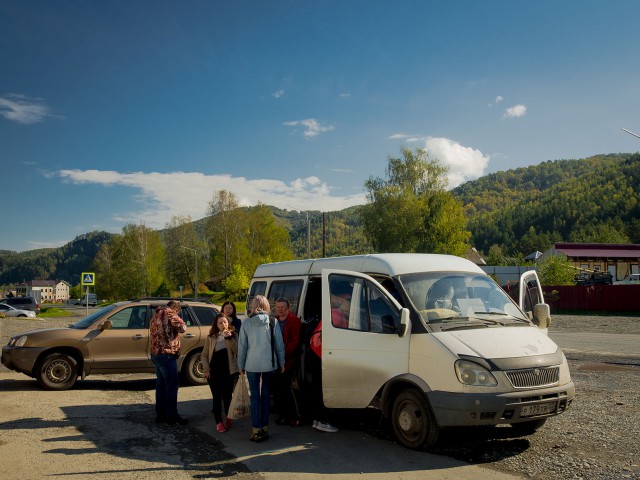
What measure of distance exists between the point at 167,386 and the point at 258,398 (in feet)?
5.90

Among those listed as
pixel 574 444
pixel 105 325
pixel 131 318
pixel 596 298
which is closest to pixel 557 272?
pixel 596 298

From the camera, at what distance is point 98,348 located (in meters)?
11.4

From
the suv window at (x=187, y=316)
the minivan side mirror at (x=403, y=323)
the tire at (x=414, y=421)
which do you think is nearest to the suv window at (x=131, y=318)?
the suv window at (x=187, y=316)

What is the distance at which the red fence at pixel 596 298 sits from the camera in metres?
40.8

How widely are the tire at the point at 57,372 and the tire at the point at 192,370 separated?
203 centimetres

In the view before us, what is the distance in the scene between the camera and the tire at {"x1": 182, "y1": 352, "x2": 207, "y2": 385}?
11922mm

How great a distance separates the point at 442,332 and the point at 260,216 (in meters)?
71.4

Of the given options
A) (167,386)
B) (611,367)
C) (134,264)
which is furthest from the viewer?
(134,264)

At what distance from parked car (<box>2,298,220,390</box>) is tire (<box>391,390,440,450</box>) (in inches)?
239

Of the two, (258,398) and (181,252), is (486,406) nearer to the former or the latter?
(258,398)

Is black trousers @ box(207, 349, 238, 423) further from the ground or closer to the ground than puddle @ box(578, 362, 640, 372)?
further from the ground

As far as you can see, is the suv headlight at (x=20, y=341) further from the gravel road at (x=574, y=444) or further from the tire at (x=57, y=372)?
the gravel road at (x=574, y=444)

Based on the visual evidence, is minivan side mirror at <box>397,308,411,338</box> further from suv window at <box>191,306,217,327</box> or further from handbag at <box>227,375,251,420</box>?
suv window at <box>191,306,217,327</box>

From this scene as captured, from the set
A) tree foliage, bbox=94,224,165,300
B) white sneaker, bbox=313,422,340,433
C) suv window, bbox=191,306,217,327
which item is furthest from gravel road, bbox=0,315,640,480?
tree foliage, bbox=94,224,165,300
